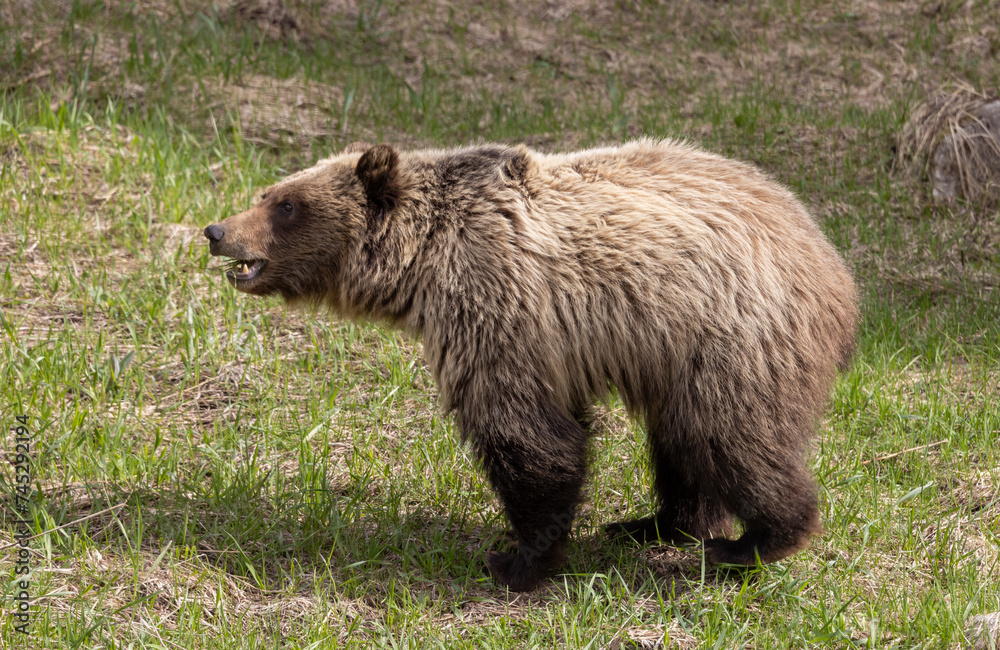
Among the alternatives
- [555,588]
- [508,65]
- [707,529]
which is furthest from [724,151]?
[555,588]

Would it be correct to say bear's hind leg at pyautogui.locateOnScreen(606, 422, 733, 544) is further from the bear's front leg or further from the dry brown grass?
the dry brown grass

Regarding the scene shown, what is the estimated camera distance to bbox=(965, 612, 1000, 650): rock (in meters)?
3.29

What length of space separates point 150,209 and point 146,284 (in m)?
0.99

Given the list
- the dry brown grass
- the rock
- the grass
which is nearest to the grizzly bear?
the grass

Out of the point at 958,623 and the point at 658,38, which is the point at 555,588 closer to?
the point at 958,623

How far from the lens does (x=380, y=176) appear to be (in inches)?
160

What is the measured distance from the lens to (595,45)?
1055cm

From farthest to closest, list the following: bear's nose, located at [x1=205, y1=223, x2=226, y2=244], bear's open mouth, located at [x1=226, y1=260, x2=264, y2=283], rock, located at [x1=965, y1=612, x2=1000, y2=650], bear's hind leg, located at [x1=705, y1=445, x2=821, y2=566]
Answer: bear's open mouth, located at [x1=226, y1=260, x2=264, y2=283] → bear's nose, located at [x1=205, y1=223, x2=226, y2=244] → bear's hind leg, located at [x1=705, y1=445, x2=821, y2=566] → rock, located at [x1=965, y1=612, x2=1000, y2=650]

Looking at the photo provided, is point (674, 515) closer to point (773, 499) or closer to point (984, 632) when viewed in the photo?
point (773, 499)

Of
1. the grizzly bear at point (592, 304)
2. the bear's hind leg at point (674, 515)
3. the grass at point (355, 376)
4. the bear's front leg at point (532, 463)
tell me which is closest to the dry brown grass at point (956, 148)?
the grass at point (355, 376)

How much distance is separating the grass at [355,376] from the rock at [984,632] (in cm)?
5

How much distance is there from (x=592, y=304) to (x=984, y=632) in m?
1.85

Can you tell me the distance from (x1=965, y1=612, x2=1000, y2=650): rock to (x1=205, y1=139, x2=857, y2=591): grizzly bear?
0.67 metres

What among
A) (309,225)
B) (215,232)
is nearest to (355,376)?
(309,225)
